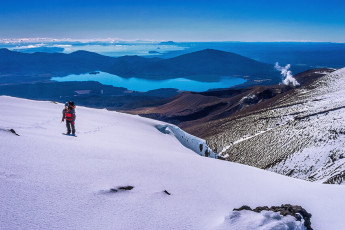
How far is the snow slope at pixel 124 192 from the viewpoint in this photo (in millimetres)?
6121

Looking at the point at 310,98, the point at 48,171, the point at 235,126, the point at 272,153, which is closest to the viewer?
the point at 48,171

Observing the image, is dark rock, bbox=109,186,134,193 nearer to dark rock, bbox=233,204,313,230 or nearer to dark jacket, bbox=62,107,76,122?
dark rock, bbox=233,204,313,230

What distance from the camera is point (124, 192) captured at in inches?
295

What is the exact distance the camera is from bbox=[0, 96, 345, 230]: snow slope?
20.1 feet

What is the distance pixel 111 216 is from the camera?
6.39 metres

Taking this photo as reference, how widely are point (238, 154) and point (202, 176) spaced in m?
43.9

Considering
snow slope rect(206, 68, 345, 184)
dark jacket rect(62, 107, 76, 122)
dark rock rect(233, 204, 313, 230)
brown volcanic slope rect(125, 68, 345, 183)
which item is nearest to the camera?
dark rock rect(233, 204, 313, 230)

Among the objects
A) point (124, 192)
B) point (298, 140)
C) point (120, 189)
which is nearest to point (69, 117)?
point (120, 189)

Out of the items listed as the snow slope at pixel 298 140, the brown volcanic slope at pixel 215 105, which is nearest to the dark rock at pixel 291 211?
the snow slope at pixel 298 140

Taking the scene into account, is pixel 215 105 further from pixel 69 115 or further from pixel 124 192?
pixel 124 192

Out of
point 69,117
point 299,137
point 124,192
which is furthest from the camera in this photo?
point 299,137

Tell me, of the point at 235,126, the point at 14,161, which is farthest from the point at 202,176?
the point at 235,126

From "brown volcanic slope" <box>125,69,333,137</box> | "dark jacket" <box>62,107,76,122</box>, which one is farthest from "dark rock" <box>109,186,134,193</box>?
"brown volcanic slope" <box>125,69,333,137</box>

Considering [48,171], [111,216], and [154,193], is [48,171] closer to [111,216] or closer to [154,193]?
[111,216]
